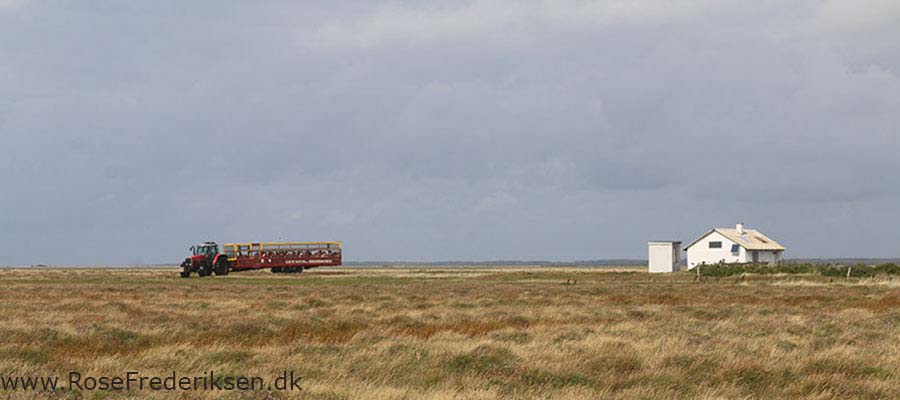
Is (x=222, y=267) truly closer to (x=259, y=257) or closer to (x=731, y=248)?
(x=259, y=257)

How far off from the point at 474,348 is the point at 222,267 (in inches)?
2508

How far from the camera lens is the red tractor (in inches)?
3002

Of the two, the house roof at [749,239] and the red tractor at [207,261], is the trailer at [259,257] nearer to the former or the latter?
the red tractor at [207,261]

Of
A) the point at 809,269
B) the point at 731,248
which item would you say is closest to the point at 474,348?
the point at 809,269

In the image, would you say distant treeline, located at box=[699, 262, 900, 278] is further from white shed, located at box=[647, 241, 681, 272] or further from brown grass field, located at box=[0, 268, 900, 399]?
brown grass field, located at box=[0, 268, 900, 399]

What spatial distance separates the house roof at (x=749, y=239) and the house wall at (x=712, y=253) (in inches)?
14.7

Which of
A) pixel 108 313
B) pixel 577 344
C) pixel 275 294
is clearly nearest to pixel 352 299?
pixel 275 294

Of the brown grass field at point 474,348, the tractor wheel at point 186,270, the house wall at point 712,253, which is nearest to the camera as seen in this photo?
the brown grass field at point 474,348

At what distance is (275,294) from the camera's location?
43.2 m

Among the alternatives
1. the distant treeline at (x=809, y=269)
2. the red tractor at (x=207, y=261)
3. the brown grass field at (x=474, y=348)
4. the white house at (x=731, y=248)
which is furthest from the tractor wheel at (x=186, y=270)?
the white house at (x=731, y=248)

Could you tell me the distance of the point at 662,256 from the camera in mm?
85188

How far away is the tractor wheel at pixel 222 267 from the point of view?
256ft

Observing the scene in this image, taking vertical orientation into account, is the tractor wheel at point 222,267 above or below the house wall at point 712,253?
below

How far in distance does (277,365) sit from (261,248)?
68903 mm
